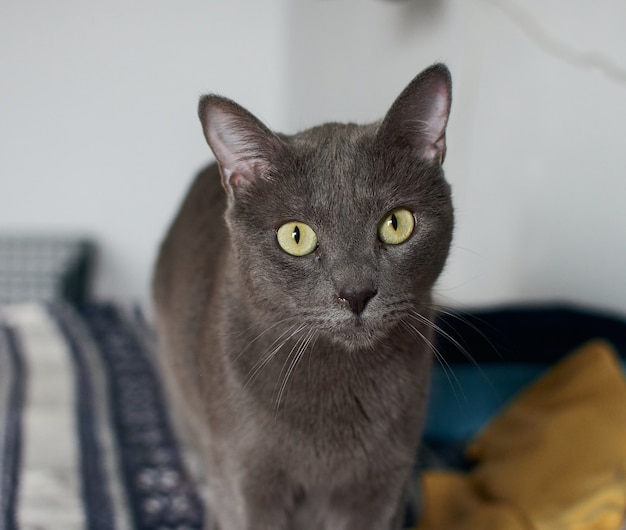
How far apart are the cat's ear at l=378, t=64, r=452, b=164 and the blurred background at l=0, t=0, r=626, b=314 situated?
0.28 metres

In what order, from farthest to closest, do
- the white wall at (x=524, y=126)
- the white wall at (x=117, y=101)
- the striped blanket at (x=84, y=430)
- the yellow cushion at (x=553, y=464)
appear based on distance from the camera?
the white wall at (x=117, y=101)
the white wall at (x=524, y=126)
the striped blanket at (x=84, y=430)
the yellow cushion at (x=553, y=464)

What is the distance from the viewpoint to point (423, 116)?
0.88 meters

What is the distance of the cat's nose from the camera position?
2.61ft

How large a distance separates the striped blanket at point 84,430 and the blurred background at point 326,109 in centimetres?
60

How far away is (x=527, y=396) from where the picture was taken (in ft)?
4.82

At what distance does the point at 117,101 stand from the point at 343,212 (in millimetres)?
1952

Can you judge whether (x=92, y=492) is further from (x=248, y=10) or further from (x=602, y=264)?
(x=248, y=10)

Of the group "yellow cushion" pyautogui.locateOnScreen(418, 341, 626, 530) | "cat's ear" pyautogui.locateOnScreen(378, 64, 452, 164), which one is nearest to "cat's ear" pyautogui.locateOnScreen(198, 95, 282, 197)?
"cat's ear" pyautogui.locateOnScreen(378, 64, 452, 164)

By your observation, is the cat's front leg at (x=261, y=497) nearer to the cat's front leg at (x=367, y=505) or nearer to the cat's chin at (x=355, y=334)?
the cat's front leg at (x=367, y=505)

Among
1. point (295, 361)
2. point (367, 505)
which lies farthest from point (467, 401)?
point (295, 361)

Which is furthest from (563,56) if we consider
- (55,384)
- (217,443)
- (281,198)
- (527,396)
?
(55,384)

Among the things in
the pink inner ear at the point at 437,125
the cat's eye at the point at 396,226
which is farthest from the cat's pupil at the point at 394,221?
the pink inner ear at the point at 437,125

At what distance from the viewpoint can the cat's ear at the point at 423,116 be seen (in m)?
0.85

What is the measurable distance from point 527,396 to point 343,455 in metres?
0.65
